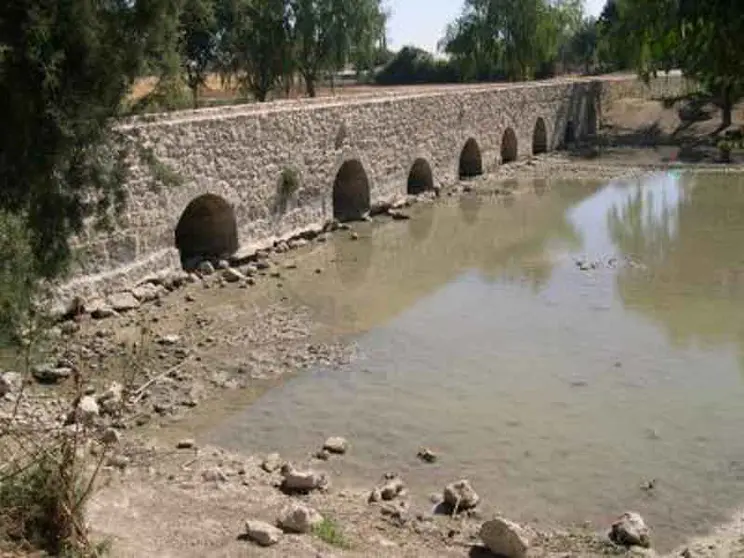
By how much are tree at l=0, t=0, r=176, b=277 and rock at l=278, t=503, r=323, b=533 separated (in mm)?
4242

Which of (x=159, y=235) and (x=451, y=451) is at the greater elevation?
(x=159, y=235)

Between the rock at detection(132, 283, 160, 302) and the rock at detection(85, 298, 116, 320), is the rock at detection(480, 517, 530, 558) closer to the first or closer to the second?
the rock at detection(85, 298, 116, 320)

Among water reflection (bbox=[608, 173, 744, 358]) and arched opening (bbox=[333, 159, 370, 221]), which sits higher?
arched opening (bbox=[333, 159, 370, 221])

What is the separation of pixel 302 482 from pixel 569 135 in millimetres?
26913

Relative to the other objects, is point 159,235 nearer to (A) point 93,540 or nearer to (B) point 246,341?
(B) point 246,341

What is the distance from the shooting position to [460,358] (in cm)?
1009

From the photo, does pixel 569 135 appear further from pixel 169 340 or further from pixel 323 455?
pixel 323 455

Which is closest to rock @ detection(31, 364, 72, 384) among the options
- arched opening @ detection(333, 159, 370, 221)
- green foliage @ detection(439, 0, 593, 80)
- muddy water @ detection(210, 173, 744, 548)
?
muddy water @ detection(210, 173, 744, 548)

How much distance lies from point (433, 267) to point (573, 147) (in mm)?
17703

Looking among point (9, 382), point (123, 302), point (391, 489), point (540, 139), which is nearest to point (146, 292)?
point (123, 302)

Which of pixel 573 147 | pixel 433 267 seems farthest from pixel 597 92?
pixel 433 267

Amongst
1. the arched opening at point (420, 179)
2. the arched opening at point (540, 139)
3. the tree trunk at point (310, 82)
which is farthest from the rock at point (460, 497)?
the arched opening at point (540, 139)

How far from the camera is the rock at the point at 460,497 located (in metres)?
6.59

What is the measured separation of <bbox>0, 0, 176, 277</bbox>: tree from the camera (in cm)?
855
